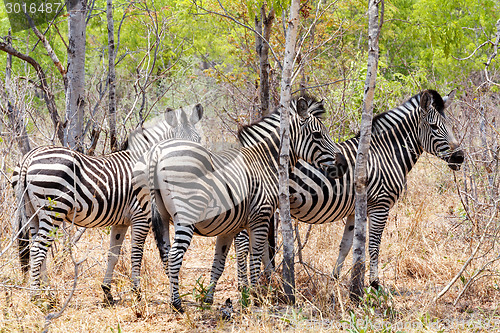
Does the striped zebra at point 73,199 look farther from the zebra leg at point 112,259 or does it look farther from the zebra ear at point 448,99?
the zebra ear at point 448,99

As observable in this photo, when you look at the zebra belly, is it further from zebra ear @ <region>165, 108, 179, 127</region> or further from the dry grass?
zebra ear @ <region>165, 108, 179, 127</region>

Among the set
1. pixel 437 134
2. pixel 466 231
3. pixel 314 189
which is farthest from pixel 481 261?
pixel 314 189

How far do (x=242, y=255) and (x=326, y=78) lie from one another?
17.5 feet

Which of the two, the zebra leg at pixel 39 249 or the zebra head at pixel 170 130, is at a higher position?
the zebra head at pixel 170 130

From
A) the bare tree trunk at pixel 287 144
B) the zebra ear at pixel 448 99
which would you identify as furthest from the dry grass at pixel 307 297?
the zebra ear at pixel 448 99

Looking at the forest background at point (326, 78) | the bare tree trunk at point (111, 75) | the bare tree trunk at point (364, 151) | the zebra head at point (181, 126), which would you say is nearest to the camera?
the bare tree trunk at point (364, 151)

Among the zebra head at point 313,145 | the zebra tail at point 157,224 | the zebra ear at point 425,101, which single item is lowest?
the zebra tail at point 157,224

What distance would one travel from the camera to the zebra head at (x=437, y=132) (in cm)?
566

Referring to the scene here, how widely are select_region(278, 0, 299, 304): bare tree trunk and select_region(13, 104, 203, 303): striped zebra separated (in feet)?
4.90

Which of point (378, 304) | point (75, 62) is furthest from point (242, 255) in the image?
point (75, 62)

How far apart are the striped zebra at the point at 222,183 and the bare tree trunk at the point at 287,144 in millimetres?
296

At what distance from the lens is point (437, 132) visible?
5684mm

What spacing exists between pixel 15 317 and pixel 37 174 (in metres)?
1.30

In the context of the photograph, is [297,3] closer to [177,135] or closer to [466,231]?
[177,135]
